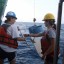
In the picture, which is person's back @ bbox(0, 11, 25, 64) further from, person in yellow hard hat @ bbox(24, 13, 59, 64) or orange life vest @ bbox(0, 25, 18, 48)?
person in yellow hard hat @ bbox(24, 13, 59, 64)

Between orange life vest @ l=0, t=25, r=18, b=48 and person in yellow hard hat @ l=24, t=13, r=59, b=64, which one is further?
orange life vest @ l=0, t=25, r=18, b=48

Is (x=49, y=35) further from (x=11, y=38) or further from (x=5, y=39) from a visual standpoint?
(x=5, y=39)

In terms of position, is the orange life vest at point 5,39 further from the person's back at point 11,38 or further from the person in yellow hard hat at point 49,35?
the person in yellow hard hat at point 49,35

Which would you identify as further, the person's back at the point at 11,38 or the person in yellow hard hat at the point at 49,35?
the person's back at the point at 11,38

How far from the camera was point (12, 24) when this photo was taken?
5.60 meters

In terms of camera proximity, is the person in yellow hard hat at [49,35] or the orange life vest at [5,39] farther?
the orange life vest at [5,39]

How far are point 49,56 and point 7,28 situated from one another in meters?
1.28

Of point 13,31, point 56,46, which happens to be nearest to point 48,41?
point 13,31

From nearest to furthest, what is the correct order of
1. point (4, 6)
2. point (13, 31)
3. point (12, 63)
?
point (13, 31), point (12, 63), point (4, 6)

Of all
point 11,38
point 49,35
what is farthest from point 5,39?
point 49,35

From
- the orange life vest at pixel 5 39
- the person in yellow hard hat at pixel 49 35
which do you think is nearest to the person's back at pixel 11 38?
the orange life vest at pixel 5 39

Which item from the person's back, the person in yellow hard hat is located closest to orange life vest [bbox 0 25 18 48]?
the person's back

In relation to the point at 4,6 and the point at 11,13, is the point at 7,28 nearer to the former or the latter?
the point at 11,13

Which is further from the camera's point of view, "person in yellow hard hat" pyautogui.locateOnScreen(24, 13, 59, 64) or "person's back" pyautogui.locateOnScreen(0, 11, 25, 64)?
"person's back" pyautogui.locateOnScreen(0, 11, 25, 64)
